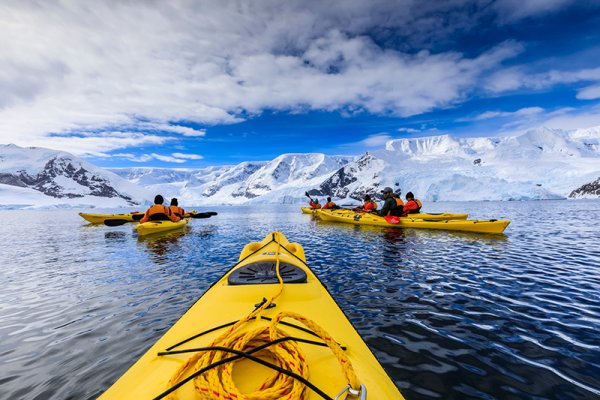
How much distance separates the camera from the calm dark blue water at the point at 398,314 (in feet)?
10.4

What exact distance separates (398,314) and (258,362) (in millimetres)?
3633

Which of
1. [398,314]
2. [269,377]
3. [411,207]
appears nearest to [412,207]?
[411,207]

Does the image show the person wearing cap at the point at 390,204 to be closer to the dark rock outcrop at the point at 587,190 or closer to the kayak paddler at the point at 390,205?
the kayak paddler at the point at 390,205

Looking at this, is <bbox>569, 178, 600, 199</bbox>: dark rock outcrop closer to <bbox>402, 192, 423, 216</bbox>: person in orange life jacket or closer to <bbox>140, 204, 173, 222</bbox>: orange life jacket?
<bbox>402, 192, 423, 216</bbox>: person in orange life jacket

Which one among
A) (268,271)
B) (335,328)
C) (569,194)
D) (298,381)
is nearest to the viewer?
(298,381)

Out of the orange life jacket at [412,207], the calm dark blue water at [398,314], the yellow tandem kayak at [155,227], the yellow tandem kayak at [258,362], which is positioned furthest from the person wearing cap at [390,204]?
the yellow tandem kayak at [258,362]

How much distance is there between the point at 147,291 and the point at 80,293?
4.87ft

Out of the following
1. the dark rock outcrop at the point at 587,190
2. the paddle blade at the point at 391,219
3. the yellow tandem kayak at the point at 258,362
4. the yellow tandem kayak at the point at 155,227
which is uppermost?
the dark rock outcrop at the point at 587,190

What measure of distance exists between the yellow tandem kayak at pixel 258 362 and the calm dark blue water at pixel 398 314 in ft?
4.21

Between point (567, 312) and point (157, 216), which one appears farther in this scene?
point (157, 216)

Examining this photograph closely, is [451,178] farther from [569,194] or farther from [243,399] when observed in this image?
[243,399]

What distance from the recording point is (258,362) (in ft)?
5.75

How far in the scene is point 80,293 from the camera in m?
6.21

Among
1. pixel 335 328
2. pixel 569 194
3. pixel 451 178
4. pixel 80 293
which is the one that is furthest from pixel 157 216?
pixel 569 194
